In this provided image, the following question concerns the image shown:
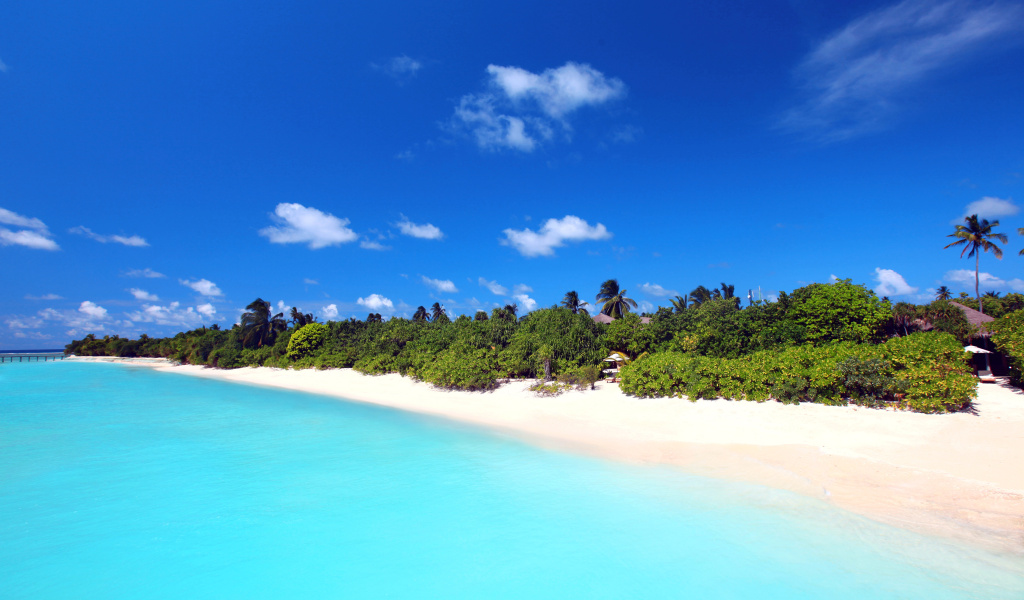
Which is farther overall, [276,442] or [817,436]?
[276,442]

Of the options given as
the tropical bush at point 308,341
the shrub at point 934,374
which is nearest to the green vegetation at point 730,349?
Result: the shrub at point 934,374

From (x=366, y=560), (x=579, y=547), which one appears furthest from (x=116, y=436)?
(x=579, y=547)

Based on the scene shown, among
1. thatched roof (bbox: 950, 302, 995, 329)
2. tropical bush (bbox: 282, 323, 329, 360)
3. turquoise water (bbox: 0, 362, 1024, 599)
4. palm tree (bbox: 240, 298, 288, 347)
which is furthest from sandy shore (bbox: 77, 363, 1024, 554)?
palm tree (bbox: 240, 298, 288, 347)

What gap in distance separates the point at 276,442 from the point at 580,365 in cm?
1265

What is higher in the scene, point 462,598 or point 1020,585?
point 1020,585

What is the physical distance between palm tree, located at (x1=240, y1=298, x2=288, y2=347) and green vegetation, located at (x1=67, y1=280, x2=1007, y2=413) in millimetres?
13797

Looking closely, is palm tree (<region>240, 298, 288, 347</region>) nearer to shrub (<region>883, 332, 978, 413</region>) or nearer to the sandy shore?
the sandy shore

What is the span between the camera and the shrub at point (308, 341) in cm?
3853

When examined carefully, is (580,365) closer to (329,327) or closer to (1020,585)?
(1020,585)

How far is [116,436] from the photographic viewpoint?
50.3 feet

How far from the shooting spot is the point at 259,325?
157ft

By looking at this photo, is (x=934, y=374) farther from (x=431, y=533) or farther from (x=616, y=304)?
(x=616, y=304)

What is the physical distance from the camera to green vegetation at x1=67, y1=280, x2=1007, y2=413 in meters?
12.9

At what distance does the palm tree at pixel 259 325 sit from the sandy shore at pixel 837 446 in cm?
3712
